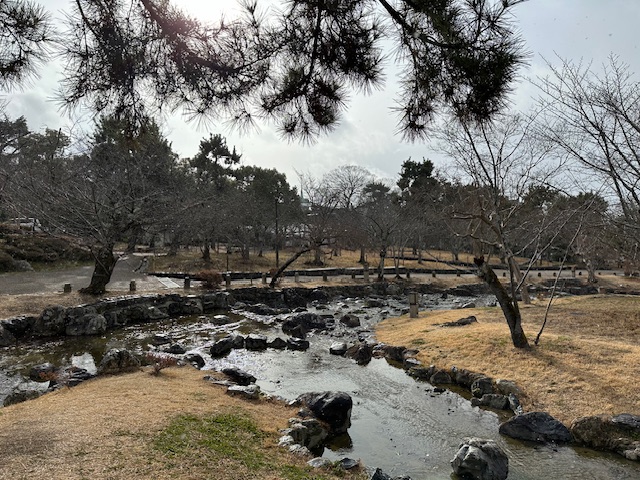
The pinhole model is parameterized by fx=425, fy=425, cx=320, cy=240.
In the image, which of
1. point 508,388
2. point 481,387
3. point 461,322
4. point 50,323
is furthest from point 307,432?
point 50,323

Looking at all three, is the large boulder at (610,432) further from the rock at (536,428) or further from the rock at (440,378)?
the rock at (440,378)

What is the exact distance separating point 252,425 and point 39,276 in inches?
812

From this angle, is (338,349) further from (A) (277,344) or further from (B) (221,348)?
(B) (221,348)

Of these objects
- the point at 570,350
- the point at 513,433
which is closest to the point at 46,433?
the point at 513,433

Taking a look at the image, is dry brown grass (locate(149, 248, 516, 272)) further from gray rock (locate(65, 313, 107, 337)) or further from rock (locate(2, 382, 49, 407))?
rock (locate(2, 382, 49, 407))

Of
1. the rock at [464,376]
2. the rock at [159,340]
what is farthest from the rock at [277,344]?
the rock at [464,376]

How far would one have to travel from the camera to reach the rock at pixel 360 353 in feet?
37.6

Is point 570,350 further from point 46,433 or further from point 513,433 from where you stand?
point 46,433

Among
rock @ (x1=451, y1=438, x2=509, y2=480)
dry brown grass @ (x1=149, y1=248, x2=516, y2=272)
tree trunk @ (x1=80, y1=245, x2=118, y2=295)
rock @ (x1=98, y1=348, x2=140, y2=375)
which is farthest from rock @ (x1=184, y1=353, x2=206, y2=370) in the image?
dry brown grass @ (x1=149, y1=248, x2=516, y2=272)

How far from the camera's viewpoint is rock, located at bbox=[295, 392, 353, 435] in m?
7.11

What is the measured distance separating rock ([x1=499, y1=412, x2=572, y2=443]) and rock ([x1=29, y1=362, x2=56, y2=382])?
30.5 feet

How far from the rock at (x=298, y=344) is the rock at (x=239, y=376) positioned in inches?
132

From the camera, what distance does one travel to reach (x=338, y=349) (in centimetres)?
1224

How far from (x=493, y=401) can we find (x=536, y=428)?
4.42ft
